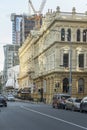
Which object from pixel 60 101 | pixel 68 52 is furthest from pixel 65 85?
pixel 60 101

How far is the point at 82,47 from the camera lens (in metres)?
82.6

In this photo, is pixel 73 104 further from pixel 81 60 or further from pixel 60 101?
pixel 81 60

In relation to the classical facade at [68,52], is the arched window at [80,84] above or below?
below

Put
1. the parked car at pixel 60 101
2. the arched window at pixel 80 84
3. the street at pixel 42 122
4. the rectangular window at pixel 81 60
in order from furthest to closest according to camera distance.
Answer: the rectangular window at pixel 81 60, the arched window at pixel 80 84, the parked car at pixel 60 101, the street at pixel 42 122

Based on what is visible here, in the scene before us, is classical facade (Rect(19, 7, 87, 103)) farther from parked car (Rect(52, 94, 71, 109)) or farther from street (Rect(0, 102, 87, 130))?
street (Rect(0, 102, 87, 130))

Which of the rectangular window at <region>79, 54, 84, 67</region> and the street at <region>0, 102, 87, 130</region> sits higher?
the rectangular window at <region>79, 54, 84, 67</region>

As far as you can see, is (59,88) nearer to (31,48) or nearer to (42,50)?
(42,50)

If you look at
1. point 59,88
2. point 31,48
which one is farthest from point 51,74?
point 31,48

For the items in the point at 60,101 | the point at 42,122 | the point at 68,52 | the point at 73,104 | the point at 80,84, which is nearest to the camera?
the point at 42,122

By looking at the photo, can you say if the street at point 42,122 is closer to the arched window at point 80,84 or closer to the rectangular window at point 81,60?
the arched window at point 80,84

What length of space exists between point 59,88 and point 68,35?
31.9ft

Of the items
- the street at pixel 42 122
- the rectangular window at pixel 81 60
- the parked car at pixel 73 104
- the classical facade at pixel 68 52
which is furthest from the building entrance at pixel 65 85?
the street at pixel 42 122

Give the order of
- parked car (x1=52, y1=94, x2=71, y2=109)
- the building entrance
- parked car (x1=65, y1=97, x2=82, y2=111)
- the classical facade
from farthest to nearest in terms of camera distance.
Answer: the building entrance → the classical facade → parked car (x1=52, y1=94, x2=71, y2=109) → parked car (x1=65, y1=97, x2=82, y2=111)

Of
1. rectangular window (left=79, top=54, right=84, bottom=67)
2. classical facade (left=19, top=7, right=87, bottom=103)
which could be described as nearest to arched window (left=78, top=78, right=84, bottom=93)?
classical facade (left=19, top=7, right=87, bottom=103)
